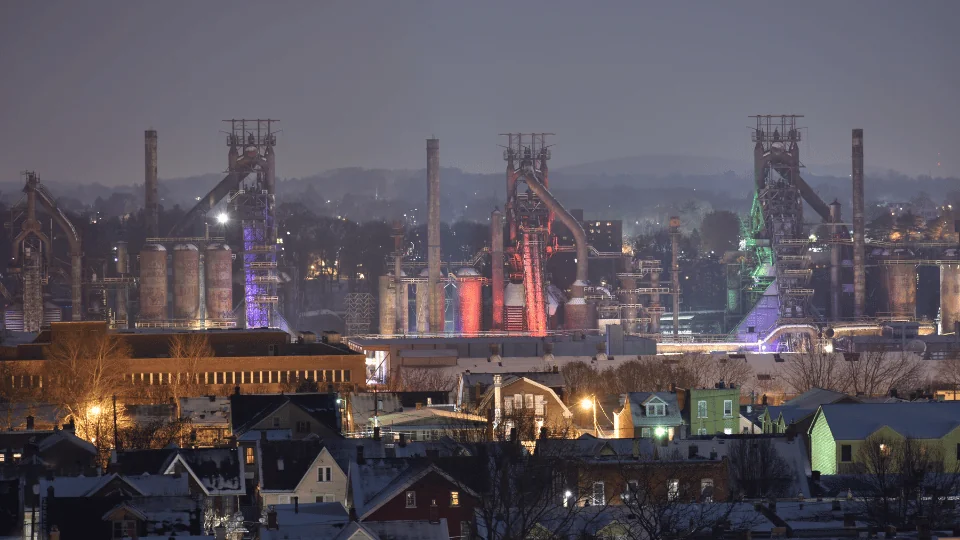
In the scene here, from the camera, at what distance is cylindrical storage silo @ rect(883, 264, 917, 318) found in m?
126

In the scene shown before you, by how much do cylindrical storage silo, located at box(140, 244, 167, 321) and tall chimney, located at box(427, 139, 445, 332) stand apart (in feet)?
48.1

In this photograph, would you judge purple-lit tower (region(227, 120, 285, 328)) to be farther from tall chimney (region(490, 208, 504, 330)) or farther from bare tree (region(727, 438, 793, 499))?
bare tree (region(727, 438, 793, 499))


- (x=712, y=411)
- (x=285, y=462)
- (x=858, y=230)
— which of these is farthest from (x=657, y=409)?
(x=858, y=230)

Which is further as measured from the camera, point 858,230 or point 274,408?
point 858,230

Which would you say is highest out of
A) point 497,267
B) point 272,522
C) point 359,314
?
point 497,267

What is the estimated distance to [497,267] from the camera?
12031 centimetres

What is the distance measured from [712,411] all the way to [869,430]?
9.63 m

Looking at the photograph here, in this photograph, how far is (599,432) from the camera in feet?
215

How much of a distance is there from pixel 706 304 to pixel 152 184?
53.5m

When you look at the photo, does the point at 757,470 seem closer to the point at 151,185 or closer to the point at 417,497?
the point at 417,497

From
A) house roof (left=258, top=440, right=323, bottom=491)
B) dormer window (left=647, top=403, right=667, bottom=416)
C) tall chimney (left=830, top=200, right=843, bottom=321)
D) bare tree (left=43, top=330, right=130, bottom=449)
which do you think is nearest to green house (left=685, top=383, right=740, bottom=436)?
dormer window (left=647, top=403, right=667, bottom=416)

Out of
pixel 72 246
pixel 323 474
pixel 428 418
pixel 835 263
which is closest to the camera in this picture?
pixel 323 474

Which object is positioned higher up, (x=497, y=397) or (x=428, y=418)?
(x=497, y=397)

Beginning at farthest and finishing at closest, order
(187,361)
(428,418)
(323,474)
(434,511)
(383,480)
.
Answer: (187,361) → (428,418) → (323,474) → (383,480) → (434,511)
